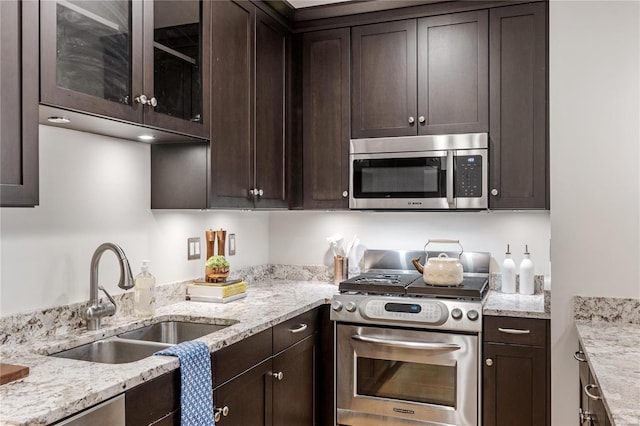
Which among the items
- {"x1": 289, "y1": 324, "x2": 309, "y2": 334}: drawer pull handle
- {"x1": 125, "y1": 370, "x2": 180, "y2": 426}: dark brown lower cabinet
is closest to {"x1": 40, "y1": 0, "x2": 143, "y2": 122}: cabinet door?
{"x1": 125, "y1": 370, "x2": 180, "y2": 426}: dark brown lower cabinet

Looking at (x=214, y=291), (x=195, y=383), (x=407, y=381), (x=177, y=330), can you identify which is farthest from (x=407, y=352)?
(x=195, y=383)

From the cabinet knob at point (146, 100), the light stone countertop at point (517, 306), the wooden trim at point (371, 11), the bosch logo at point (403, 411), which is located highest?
the wooden trim at point (371, 11)

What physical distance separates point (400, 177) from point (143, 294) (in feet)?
5.05

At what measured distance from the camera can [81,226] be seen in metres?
2.10

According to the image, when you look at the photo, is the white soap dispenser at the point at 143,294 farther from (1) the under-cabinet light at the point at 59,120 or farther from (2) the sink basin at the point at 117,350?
(1) the under-cabinet light at the point at 59,120

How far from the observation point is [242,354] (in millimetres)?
2043

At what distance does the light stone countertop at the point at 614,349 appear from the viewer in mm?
1255

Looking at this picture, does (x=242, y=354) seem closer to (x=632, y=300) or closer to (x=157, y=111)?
(x=157, y=111)

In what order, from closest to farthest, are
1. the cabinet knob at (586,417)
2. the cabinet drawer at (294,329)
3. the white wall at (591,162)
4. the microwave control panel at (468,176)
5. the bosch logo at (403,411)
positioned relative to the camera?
the cabinet knob at (586,417), the white wall at (591,162), the cabinet drawer at (294,329), the bosch logo at (403,411), the microwave control panel at (468,176)

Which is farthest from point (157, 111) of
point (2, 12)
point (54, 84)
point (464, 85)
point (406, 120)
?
point (464, 85)

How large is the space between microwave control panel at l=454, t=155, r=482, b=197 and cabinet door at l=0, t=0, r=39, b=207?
209 cm

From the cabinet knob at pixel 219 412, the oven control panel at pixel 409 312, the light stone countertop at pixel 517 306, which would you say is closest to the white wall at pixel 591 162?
the light stone countertop at pixel 517 306

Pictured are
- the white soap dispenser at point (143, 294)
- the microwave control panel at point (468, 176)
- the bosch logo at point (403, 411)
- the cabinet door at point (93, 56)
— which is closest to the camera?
the cabinet door at point (93, 56)

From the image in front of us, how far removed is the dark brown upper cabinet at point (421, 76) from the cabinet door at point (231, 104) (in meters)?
0.71
